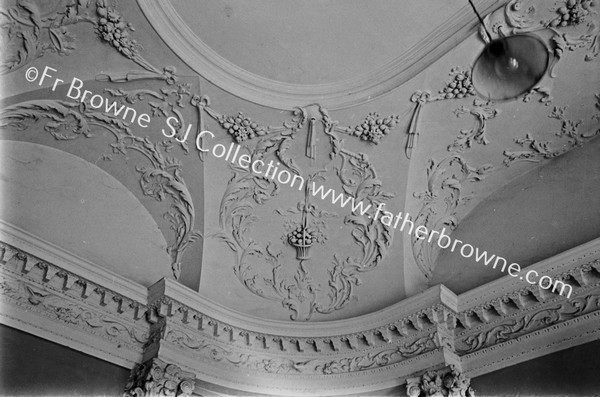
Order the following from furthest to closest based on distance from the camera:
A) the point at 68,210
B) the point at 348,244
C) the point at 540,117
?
the point at 348,244
the point at 540,117
the point at 68,210

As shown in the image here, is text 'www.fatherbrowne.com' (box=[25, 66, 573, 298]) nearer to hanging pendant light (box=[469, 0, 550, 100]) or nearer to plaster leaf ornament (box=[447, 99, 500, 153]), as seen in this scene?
plaster leaf ornament (box=[447, 99, 500, 153])

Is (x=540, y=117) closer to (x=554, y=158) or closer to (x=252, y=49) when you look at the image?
(x=554, y=158)

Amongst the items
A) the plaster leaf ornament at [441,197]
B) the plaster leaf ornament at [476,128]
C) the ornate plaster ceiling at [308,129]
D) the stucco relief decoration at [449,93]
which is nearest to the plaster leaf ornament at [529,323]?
the ornate plaster ceiling at [308,129]

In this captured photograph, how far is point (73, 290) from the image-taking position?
22.0 feet

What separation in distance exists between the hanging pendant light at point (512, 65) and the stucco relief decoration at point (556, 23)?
2.41 metres

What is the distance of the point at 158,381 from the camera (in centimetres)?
653

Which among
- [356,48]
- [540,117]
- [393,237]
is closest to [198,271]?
[393,237]

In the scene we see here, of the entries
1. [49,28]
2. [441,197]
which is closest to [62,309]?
[49,28]

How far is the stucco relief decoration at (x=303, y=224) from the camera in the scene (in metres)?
7.83

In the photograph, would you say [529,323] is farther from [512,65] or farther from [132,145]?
[132,145]

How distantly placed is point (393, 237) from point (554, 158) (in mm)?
2131

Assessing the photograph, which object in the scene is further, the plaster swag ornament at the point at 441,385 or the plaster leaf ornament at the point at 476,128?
the plaster leaf ornament at the point at 476,128

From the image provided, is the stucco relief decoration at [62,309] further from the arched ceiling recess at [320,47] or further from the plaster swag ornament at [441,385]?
the plaster swag ornament at [441,385]

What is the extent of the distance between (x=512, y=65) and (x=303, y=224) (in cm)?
401
